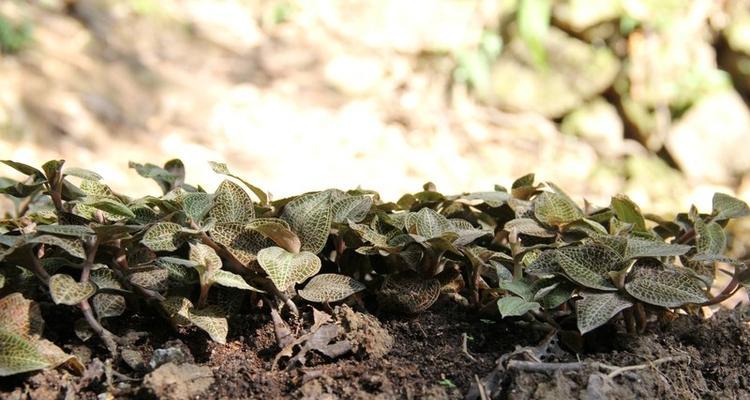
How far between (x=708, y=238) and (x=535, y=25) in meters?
4.56

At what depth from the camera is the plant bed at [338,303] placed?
1.09m

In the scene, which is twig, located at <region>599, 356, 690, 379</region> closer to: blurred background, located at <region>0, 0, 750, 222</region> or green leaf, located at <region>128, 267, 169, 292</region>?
green leaf, located at <region>128, 267, 169, 292</region>

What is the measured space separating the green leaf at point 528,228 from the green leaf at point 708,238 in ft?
0.84

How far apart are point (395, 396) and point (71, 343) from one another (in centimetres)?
Result: 53

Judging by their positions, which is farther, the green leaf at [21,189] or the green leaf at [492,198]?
the green leaf at [492,198]

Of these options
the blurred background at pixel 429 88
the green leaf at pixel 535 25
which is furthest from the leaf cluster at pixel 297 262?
the green leaf at pixel 535 25

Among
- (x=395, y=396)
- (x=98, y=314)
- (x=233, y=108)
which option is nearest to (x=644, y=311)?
(x=395, y=396)

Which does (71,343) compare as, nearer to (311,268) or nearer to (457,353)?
(311,268)

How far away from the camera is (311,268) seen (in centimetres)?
115

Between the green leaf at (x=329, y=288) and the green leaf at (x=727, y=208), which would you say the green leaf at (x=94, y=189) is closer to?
the green leaf at (x=329, y=288)

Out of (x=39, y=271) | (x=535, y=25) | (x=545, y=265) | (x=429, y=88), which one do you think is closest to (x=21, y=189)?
(x=39, y=271)

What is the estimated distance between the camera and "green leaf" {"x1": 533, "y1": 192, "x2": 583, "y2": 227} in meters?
1.35

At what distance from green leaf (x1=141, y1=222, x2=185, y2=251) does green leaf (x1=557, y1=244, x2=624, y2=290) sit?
606 mm

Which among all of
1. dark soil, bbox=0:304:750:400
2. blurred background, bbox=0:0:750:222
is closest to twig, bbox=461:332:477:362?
dark soil, bbox=0:304:750:400
